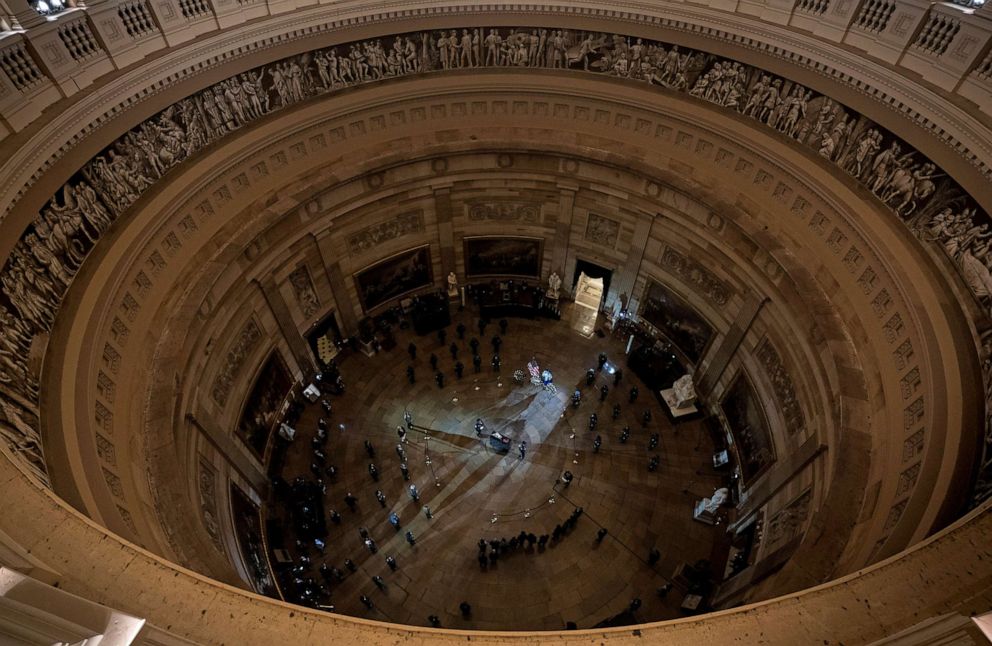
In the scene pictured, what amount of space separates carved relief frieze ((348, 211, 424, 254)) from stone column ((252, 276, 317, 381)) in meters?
3.02

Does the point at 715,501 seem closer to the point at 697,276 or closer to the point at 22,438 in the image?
the point at 697,276

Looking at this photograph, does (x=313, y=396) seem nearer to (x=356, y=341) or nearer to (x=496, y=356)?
(x=356, y=341)

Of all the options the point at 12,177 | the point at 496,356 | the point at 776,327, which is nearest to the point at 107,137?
the point at 12,177

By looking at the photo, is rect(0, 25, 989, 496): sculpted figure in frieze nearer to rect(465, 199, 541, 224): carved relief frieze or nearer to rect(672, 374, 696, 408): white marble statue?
rect(465, 199, 541, 224): carved relief frieze

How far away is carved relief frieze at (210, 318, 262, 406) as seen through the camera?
14625 mm

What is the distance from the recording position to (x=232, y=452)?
14609 millimetres

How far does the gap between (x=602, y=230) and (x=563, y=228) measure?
4.88ft

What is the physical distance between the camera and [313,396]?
1820 cm

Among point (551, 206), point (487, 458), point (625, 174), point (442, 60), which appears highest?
point (442, 60)

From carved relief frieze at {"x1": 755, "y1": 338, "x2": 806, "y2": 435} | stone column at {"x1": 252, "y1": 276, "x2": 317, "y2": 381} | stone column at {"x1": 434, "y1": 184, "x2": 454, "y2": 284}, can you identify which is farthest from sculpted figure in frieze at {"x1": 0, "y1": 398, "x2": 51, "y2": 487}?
carved relief frieze at {"x1": 755, "y1": 338, "x2": 806, "y2": 435}

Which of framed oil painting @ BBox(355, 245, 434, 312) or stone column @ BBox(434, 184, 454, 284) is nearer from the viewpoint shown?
stone column @ BBox(434, 184, 454, 284)

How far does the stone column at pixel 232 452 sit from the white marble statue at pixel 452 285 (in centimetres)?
925

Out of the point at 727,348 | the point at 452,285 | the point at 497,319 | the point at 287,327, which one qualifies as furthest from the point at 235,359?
the point at 727,348

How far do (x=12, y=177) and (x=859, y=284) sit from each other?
58.1 ft
